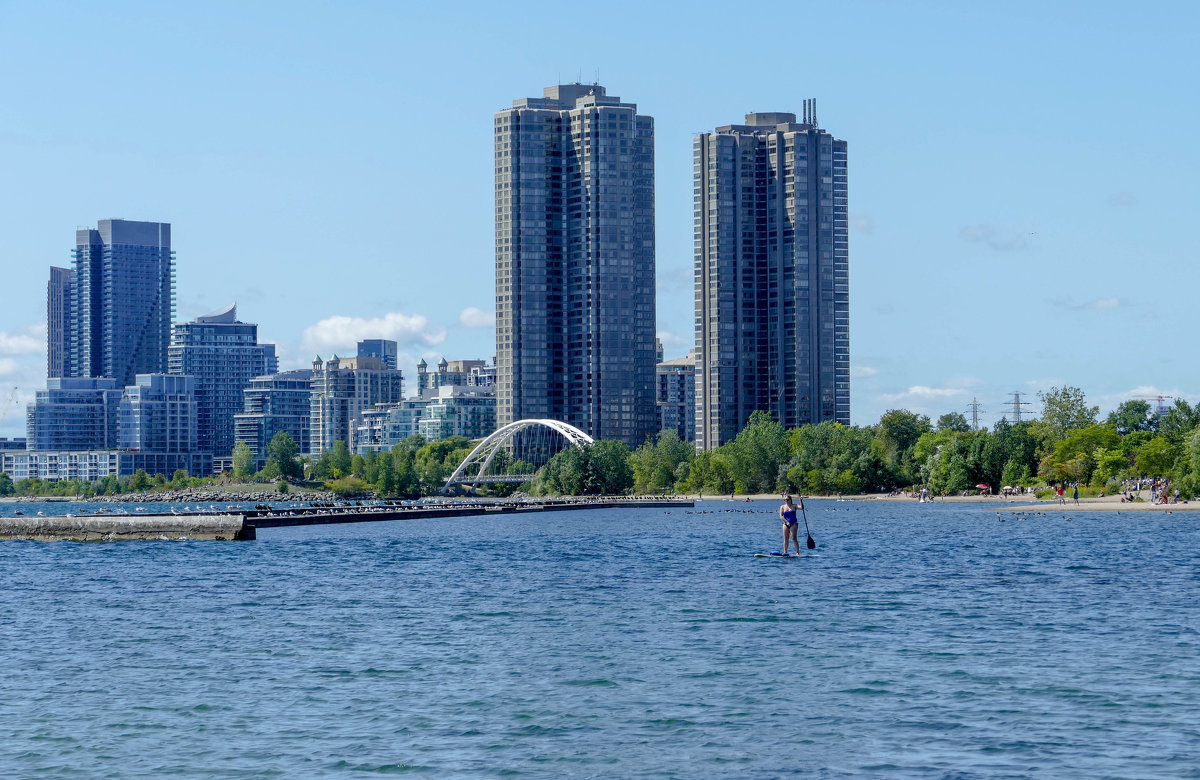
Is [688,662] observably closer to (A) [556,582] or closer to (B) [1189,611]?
(B) [1189,611]

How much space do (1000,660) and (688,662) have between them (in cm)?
715

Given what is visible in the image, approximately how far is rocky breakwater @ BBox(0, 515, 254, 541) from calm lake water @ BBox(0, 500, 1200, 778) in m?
31.4

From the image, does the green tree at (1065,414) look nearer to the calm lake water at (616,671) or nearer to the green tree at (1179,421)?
the green tree at (1179,421)

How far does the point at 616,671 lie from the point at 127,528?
7436 cm

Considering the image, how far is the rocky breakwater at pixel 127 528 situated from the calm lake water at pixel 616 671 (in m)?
31.4

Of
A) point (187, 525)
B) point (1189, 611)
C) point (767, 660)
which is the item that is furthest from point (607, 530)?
point (767, 660)

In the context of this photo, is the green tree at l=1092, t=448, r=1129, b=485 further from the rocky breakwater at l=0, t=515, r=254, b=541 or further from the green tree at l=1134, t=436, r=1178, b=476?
the rocky breakwater at l=0, t=515, r=254, b=541

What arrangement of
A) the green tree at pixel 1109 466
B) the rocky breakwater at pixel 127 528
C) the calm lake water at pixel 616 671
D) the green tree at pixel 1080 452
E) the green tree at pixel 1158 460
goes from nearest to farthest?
the calm lake water at pixel 616 671 → the rocky breakwater at pixel 127 528 → the green tree at pixel 1158 460 → the green tree at pixel 1109 466 → the green tree at pixel 1080 452

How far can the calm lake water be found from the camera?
24.5 metres

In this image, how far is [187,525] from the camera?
10131 centimetres

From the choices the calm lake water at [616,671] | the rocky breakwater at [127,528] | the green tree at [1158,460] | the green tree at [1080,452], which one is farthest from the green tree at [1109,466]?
the rocky breakwater at [127,528]

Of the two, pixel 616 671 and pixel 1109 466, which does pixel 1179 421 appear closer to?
pixel 1109 466

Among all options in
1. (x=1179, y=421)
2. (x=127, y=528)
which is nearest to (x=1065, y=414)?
(x=1179, y=421)

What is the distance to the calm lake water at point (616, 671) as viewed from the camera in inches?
966
